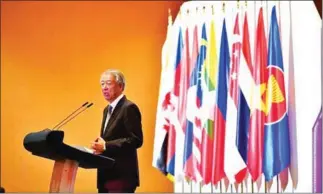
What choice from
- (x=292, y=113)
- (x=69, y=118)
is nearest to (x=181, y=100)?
(x=292, y=113)

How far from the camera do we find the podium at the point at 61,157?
1079 mm

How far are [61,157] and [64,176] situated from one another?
0.18 ft

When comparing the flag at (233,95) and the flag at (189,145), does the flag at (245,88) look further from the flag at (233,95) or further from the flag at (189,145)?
the flag at (189,145)

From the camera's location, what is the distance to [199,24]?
1830mm

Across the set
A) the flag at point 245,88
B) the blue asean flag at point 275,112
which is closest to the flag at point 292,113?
the blue asean flag at point 275,112

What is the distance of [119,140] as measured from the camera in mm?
1182

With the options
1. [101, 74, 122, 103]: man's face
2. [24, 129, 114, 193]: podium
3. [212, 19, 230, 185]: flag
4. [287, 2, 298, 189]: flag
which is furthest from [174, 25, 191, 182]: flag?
[24, 129, 114, 193]: podium

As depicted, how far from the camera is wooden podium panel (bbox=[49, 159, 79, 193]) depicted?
1129 millimetres

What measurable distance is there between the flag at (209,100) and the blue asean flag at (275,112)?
244 mm

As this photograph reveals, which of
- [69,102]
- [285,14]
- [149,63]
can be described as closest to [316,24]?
[285,14]

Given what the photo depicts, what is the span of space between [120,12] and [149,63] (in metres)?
0.20

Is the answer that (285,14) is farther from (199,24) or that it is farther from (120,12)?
(120,12)

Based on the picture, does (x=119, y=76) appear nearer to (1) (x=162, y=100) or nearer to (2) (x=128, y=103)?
(2) (x=128, y=103)

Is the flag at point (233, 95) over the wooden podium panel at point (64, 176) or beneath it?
over
